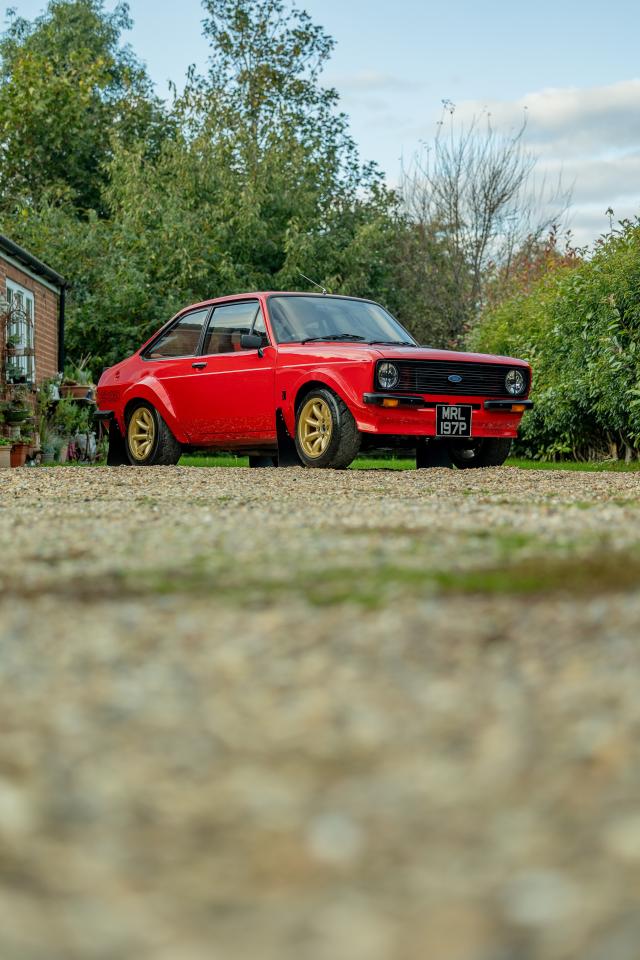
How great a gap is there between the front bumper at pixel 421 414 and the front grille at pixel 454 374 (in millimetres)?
80

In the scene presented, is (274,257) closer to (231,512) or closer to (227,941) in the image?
(231,512)

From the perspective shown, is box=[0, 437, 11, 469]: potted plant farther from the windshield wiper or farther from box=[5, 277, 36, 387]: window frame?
the windshield wiper

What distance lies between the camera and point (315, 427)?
418 inches

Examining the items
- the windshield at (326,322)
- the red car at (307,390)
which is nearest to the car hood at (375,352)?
the red car at (307,390)

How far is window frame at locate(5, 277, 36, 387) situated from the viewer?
1662 centimetres

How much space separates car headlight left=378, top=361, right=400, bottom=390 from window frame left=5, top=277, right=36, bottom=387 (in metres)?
7.26

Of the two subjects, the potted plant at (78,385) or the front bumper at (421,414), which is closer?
the front bumper at (421,414)

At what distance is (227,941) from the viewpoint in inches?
56.5

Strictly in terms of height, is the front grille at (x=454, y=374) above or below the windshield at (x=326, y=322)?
below

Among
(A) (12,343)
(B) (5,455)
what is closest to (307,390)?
(B) (5,455)

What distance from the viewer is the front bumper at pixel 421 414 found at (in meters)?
10.0

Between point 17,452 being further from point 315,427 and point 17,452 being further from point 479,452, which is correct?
point 479,452

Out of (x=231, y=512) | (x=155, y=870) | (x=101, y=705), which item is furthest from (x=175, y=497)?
(x=155, y=870)

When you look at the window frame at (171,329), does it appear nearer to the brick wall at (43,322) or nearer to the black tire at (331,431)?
the black tire at (331,431)
